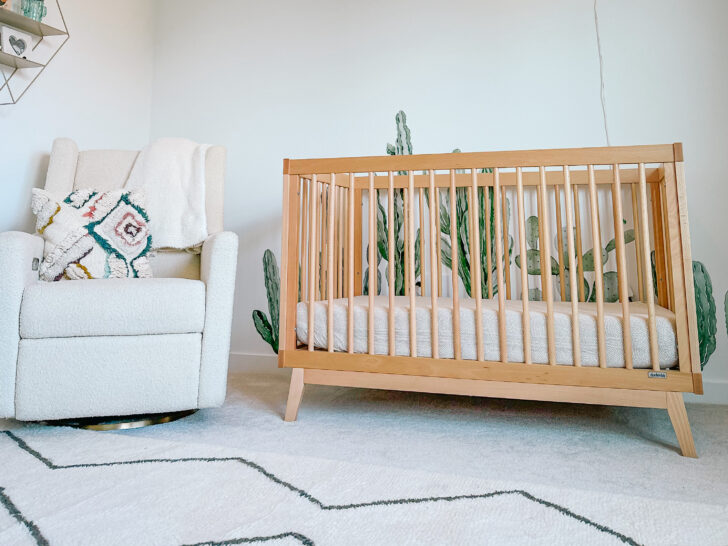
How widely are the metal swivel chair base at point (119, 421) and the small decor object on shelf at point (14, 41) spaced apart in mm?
1481

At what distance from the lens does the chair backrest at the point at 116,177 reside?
69.1 inches

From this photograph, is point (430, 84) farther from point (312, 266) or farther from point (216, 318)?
point (216, 318)

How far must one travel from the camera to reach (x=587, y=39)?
1.88 meters

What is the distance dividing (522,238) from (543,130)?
92cm

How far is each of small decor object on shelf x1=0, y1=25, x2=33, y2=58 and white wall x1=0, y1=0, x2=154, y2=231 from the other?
0.31 feet

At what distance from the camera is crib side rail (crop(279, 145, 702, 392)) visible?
45.8 inches

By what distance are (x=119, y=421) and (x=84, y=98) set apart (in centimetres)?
165

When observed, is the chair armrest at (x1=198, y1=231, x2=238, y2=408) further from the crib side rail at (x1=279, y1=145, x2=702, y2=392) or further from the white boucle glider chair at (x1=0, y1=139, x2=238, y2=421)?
the crib side rail at (x1=279, y1=145, x2=702, y2=392)

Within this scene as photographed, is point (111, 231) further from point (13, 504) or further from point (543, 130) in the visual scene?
point (543, 130)

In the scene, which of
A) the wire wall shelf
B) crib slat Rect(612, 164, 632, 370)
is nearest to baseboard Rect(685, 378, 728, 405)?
crib slat Rect(612, 164, 632, 370)

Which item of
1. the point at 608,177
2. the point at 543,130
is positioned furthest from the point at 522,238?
the point at 543,130

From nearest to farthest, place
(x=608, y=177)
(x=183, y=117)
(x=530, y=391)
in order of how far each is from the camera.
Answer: (x=530, y=391) < (x=608, y=177) < (x=183, y=117)

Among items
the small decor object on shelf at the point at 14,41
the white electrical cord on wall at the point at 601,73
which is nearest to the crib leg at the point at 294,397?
the white electrical cord on wall at the point at 601,73

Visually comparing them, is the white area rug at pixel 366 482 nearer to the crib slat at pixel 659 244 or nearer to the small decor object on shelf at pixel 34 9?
the crib slat at pixel 659 244
